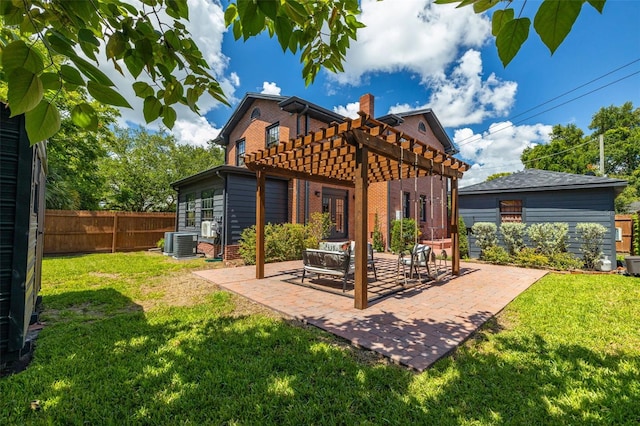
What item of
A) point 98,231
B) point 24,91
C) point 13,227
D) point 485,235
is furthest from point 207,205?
point 24,91

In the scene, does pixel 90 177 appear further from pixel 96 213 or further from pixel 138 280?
pixel 138 280

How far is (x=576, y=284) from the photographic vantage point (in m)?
6.64

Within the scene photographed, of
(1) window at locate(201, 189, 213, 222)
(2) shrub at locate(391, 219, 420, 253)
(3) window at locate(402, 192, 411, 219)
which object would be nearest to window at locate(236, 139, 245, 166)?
(1) window at locate(201, 189, 213, 222)

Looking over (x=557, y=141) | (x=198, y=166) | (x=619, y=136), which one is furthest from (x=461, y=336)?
(x=619, y=136)

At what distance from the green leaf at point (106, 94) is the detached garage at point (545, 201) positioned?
40.2 ft

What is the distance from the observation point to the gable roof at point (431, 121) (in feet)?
44.3

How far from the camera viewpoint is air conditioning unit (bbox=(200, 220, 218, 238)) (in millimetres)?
10697

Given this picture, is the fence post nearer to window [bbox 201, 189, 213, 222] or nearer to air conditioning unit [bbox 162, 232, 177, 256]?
air conditioning unit [bbox 162, 232, 177, 256]

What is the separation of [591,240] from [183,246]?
557 inches

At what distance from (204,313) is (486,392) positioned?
13.1ft

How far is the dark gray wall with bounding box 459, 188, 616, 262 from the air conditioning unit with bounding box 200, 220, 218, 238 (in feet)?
32.9

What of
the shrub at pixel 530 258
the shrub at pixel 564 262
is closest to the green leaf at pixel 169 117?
the shrub at pixel 530 258

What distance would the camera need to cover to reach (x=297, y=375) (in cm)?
280

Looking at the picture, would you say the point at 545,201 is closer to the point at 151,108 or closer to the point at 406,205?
the point at 406,205
